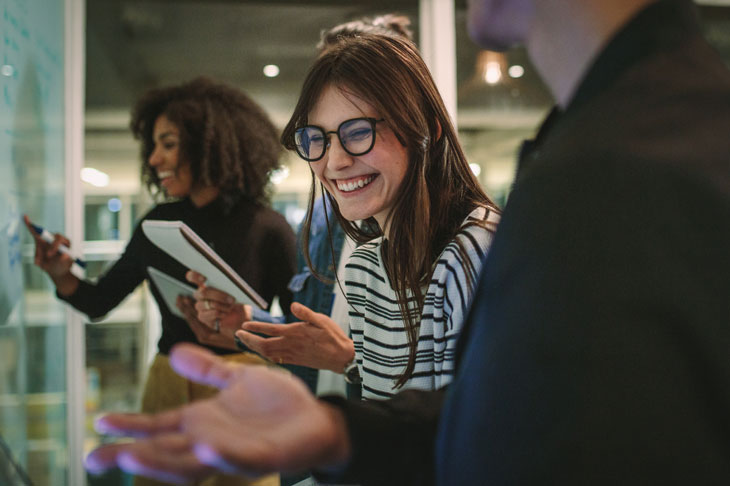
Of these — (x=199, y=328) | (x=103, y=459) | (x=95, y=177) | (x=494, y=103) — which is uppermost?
(x=494, y=103)

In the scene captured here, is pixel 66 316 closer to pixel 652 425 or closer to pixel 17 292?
pixel 17 292

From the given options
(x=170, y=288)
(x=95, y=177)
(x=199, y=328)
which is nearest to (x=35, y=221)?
(x=170, y=288)

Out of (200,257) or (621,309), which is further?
(200,257)

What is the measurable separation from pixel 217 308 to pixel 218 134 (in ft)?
2.67

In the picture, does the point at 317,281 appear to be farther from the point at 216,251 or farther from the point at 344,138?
the point at 344,138

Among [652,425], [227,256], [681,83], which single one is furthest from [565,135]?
[227,256]

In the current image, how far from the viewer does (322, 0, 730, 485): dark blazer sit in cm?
38

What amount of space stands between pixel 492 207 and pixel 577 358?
0.62 meters

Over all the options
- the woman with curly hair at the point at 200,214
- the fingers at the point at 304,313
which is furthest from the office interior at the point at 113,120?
the fingers at the point at 304,313

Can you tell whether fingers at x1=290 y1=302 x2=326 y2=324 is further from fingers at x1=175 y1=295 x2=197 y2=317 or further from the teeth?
fingers at x1=175 y1=295 x2=197 y2=317

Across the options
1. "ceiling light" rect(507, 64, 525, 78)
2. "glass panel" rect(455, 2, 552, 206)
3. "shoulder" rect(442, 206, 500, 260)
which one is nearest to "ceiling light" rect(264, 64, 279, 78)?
"glass panel" rect(455, 2, 552, 206)

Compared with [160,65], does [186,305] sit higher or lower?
lower

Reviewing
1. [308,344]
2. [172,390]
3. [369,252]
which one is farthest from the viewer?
[172,390]

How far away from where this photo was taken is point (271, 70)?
2.98 metres
